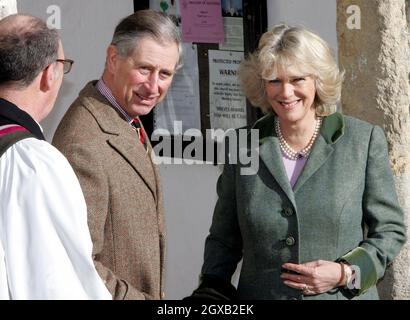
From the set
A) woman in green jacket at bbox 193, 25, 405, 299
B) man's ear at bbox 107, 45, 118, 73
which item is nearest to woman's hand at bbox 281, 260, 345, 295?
woman in green jacket at bbox 193, 25, 405, 299

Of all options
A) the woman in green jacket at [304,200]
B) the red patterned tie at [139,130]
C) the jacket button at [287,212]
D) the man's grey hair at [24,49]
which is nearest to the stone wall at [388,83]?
the woman in green jacket at [304,200]

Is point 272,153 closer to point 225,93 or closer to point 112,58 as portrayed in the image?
point 112,58

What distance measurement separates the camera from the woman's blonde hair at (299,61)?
402 cm

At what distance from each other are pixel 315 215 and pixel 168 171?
2202mm

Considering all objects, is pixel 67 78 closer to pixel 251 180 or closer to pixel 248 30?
pixel 248 30

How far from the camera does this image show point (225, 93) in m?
5.95

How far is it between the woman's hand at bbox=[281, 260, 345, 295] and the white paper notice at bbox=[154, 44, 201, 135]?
7.18 ft

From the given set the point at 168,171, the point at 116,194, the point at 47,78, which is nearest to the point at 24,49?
the point at 47,78

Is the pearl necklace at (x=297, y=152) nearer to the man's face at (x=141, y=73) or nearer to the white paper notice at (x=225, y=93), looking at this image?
the man's face at (x=141, y=73)

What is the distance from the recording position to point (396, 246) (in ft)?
12.9

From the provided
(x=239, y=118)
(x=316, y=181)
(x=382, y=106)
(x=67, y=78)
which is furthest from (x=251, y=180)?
(x=67, y=78)

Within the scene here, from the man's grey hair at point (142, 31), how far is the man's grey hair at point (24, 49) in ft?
1.94

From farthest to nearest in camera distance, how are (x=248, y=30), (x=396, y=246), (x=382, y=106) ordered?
(x=248, y=30), (x=382, y=106), (x=396, y=246)
